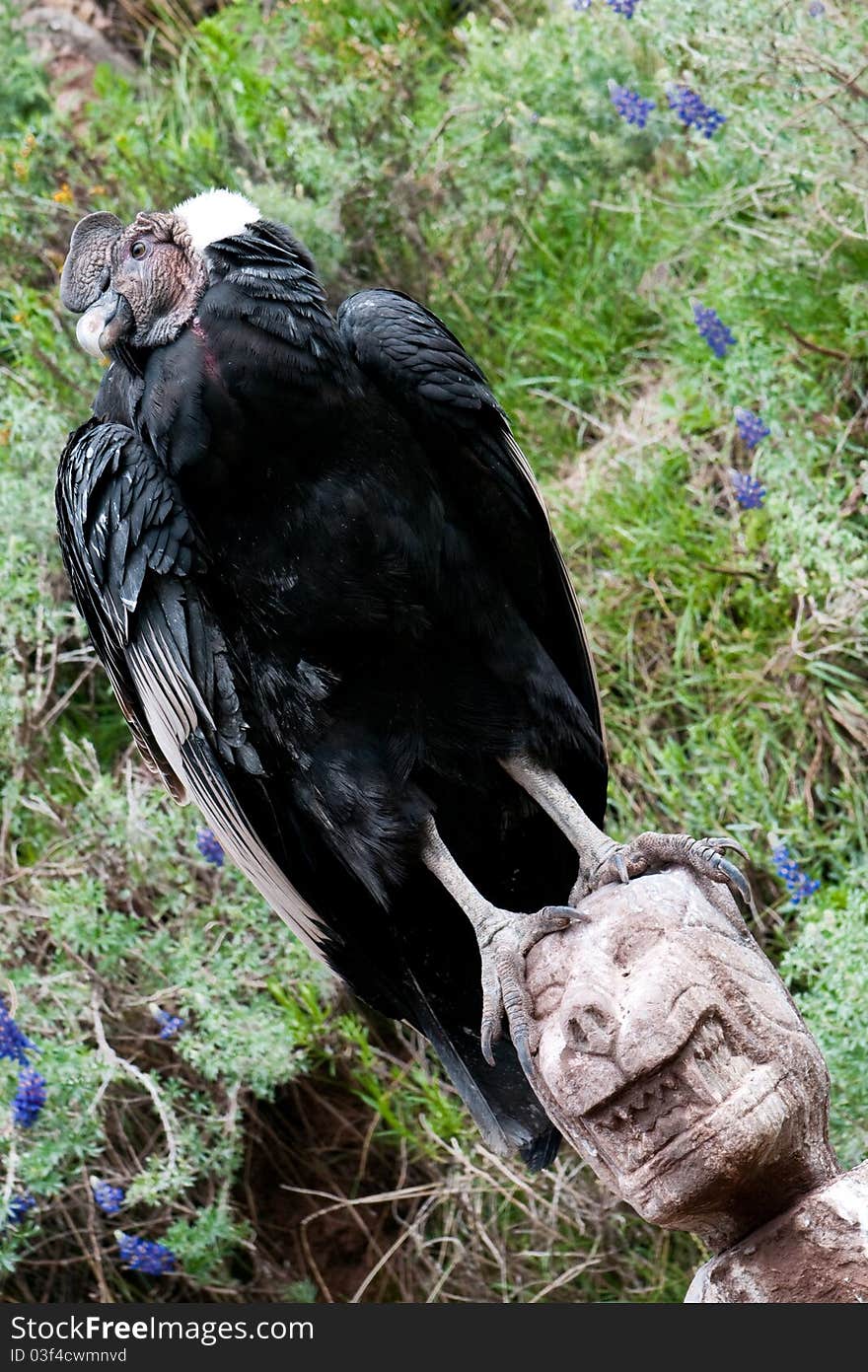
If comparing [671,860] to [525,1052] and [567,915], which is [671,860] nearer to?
[567,915]

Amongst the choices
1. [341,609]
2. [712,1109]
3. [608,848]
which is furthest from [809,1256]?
[341,609]

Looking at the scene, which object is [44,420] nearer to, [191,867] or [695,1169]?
[191,867]

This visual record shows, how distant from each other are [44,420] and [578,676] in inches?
89.9

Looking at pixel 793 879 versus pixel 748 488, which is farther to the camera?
pixel 748 488

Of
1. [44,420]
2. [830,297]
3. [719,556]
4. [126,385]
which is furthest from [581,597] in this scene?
[126,385]

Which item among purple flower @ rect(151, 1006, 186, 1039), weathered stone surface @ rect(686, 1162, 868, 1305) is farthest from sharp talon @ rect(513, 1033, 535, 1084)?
purple flower @ rect(151, 1006, 186, 1039)

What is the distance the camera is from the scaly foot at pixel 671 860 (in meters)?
2.61

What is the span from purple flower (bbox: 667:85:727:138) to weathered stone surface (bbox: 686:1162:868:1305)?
3.01 m

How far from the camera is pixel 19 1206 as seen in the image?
144 inches

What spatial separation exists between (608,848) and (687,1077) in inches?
25.6

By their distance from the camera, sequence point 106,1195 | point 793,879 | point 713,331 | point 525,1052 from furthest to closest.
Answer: point 713,331 → point 106,1195 → point 793,879 → point 525,1052

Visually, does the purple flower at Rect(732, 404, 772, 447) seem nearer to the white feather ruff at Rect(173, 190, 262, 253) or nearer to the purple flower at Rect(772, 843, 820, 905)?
the purple flower at Rect(772, 843, 820, 905)

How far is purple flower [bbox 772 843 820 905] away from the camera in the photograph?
358 cm

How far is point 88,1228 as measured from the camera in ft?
13.1
